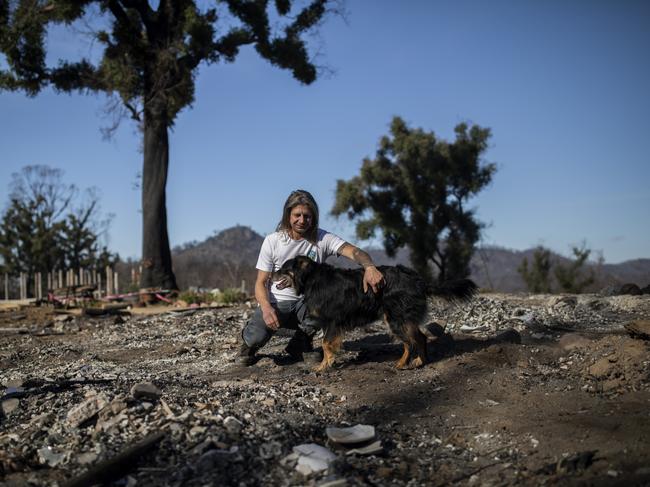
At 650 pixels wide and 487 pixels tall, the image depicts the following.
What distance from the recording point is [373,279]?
5.17m

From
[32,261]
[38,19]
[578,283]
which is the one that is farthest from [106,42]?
[32,261]

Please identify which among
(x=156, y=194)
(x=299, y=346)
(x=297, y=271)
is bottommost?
(x=299, y=346)

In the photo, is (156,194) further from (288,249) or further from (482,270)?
(482,270)

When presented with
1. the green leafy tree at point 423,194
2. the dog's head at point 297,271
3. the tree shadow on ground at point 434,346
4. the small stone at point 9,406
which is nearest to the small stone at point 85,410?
the small stone at point 9,406

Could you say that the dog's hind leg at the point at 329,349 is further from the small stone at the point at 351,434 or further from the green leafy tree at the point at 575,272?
the green leafy tree at the point at 575,272

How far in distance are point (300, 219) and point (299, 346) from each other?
4.88 ft

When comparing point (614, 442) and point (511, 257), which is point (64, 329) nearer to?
point (614, 442)

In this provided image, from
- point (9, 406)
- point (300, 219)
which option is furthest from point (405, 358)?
point (9, 406)

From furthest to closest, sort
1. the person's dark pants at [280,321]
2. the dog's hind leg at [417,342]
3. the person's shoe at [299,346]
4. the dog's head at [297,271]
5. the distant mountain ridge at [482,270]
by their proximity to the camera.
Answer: the distant mountain ridge at [482,270] → the person's shoe at [299,346] → the person's dark pants at [280,321] → the dog's head at [297,271] → the dog's hind leg at [417,342]

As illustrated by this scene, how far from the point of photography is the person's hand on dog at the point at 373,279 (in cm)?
518

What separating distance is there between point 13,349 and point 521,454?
7493 mm

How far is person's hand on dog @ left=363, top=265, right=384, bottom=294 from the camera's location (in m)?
5.18

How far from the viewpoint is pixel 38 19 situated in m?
14.5

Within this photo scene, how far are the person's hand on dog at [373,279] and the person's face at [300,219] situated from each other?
29.3 inches
